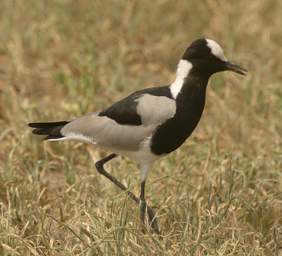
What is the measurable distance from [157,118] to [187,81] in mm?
313

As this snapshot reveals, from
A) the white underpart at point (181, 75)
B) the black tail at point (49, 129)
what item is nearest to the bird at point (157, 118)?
the white underpart at point (181, 75)

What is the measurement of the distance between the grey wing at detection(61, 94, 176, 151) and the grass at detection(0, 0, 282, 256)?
31 cm

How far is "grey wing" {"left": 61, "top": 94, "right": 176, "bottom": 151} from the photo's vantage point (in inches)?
209

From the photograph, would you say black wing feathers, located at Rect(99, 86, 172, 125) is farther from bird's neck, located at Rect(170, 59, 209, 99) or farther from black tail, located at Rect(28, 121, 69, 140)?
black tail, located at Rect(28, 121, 69, 140)

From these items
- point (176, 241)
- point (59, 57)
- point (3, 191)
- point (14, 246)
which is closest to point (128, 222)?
point (176, 241)

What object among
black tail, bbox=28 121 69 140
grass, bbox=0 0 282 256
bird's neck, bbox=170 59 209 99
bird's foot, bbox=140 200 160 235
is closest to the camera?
grass, bbox=0 0 282 256

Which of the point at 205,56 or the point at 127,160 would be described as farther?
the point at 127,160

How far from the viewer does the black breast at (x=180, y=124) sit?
5277 millimetres

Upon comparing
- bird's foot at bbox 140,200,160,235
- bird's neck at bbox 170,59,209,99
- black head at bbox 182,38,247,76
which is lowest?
bird's foot at bbox 140,200,160,235

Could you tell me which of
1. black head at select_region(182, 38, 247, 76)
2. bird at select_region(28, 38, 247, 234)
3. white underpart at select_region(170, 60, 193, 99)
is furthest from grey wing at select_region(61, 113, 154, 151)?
black head at select_region(182, 38, 247, 76)

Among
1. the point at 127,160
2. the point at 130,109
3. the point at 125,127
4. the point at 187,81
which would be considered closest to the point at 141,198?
the point at 125,127

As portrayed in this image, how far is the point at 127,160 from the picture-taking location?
6582 mm

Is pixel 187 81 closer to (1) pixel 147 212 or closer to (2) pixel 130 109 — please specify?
(2) pixel 130 109

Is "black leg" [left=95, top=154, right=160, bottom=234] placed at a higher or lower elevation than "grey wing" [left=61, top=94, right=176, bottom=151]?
lower
